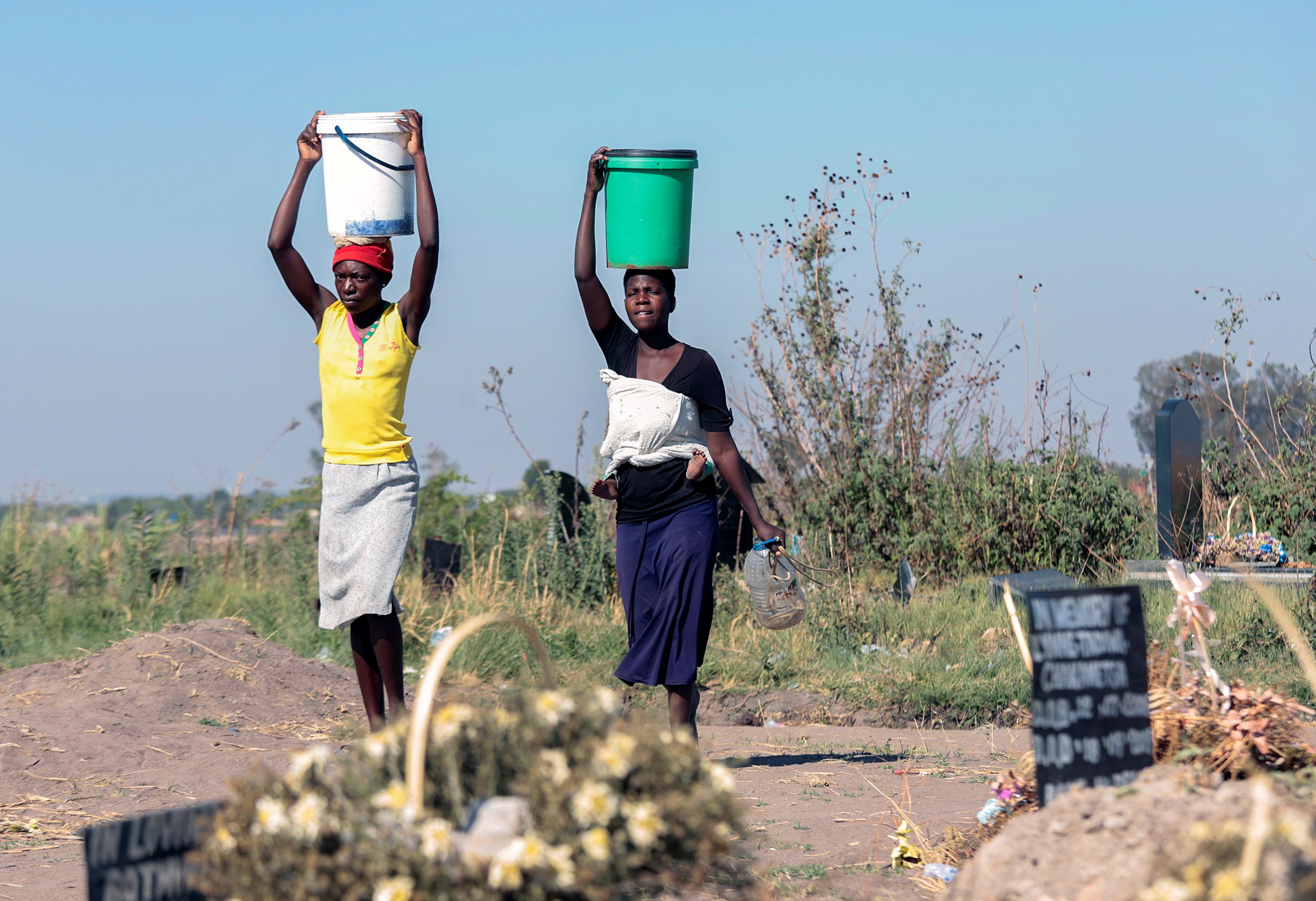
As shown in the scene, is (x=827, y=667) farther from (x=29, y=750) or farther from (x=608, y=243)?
(x=29, y=750)

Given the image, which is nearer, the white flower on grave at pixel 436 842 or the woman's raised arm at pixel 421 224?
the white flower on grave at pixel 436 842

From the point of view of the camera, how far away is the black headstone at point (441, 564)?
29.0 feet

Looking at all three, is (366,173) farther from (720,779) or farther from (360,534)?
(720,779)

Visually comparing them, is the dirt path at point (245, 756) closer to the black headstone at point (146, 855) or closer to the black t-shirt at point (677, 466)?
the black t-shirt at point (677, 466)

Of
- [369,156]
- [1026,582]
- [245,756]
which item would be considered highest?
[369,156]

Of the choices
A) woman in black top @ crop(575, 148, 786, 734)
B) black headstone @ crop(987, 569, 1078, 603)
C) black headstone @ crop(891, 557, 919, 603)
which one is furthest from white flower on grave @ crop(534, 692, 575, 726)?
black headstone @ crop(891, 557, 919, 603)

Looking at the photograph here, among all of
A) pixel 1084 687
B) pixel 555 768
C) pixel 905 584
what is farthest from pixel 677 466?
pixel 905 584

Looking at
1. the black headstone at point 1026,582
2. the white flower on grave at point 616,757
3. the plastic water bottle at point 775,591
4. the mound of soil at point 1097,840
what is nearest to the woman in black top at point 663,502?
the plastic water bottle at point 775,591

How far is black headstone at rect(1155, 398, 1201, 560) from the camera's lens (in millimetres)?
9453

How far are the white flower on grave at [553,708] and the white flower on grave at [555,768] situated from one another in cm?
7

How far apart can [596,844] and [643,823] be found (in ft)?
0.26

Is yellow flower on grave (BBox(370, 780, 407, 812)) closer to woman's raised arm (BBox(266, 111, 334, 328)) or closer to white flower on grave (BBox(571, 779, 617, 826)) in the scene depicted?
white flower on grave (BBox(571, 779, 617, 826))

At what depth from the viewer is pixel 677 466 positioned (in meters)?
4.46

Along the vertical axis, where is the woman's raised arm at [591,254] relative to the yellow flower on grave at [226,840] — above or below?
above
